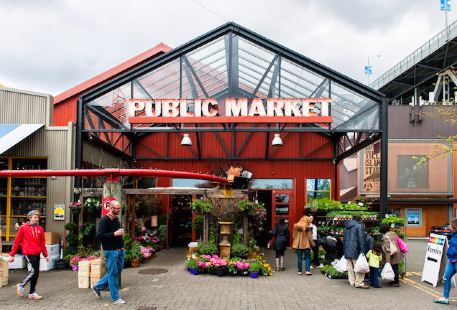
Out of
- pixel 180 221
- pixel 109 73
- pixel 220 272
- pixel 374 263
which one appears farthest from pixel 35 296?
pixel 109 73

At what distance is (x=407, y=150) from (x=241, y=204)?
71.0 feet

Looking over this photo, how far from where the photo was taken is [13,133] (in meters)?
13.2

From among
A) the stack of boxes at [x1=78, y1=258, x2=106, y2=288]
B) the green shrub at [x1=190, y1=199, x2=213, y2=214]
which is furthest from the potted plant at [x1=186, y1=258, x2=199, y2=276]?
the stack of boxes at [x1=78, y1=258, x2=106, y2=288]

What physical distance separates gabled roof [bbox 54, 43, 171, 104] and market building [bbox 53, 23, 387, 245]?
2.7 inches

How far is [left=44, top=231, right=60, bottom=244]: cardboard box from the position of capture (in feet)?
42.9

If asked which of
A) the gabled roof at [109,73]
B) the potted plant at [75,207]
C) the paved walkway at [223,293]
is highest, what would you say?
the gabled roof at [109,73]

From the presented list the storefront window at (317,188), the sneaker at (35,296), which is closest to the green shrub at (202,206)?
the sneaker at (35,296)

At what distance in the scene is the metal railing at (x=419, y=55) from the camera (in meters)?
40.1

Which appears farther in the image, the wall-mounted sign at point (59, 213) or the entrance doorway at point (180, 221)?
the entrance doorway at point (180, 221)

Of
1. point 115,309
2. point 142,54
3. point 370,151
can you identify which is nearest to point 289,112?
point 115,309

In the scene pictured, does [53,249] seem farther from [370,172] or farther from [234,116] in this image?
[370,172]

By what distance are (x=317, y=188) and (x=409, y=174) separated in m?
13.9

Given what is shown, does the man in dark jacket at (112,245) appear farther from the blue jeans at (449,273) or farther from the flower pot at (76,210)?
the blue jeans at (449,273)

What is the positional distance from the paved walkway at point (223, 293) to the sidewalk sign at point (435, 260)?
9.8 inches
